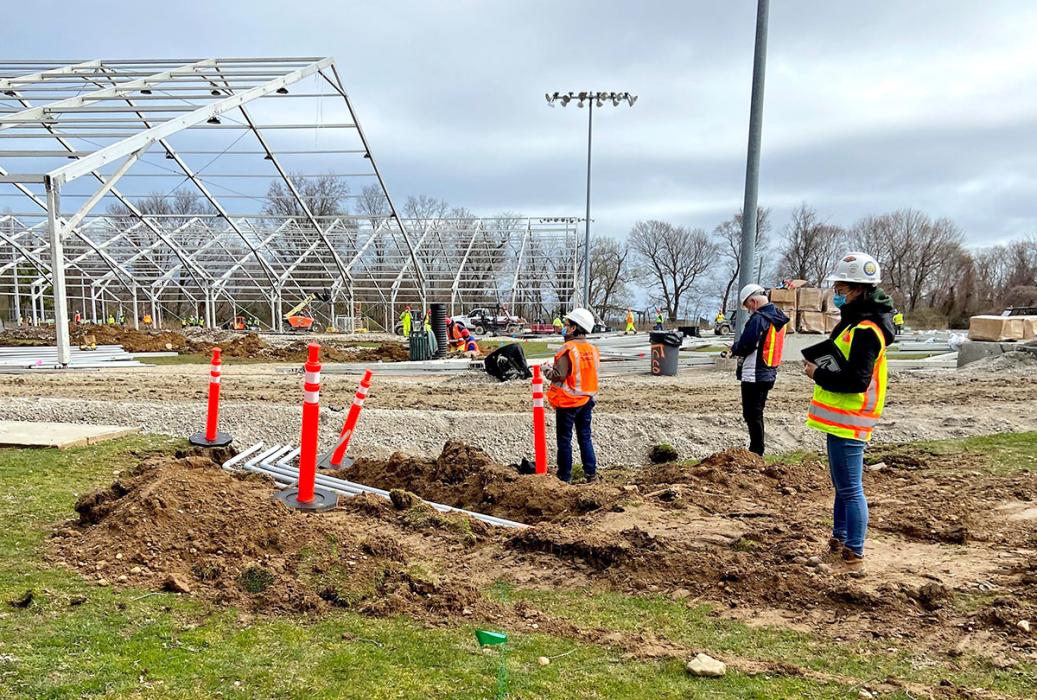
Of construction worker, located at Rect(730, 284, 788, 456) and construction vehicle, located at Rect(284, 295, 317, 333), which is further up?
construction worker, located at Rect(730, 284, 788, 456)

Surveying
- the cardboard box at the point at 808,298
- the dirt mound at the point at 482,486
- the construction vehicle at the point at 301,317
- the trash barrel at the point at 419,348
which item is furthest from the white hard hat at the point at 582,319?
the construction vehicle at the point at 301,317

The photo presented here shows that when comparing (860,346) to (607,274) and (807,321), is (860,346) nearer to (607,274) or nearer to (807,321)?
(807,321)

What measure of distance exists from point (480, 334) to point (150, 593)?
3729cm

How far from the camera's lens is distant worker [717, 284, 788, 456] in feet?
23.4

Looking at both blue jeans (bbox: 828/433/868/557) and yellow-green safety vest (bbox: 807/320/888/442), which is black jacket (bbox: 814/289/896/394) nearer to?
yellow-green safety vest (bbox: 807/320/888/442)

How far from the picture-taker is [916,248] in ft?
236

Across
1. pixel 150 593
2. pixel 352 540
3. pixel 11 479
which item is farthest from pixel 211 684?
pixel 11 479

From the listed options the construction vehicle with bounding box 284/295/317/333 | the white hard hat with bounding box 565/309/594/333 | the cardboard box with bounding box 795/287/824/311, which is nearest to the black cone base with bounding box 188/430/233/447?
the white hard hat with bounding box 565/309/594/333

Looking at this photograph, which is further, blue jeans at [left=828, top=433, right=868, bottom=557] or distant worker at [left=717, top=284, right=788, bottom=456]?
distant worker at [left=717, top=284, right=788, bottom=456]

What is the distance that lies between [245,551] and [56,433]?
5.02 m

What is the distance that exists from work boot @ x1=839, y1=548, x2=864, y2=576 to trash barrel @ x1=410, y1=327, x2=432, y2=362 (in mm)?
17229

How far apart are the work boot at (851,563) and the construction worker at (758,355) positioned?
10.1 ft

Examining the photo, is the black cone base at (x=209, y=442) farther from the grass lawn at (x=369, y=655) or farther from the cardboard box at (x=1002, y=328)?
the cardboard box at (x=1002, y=328)

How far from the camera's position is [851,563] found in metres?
4.19
